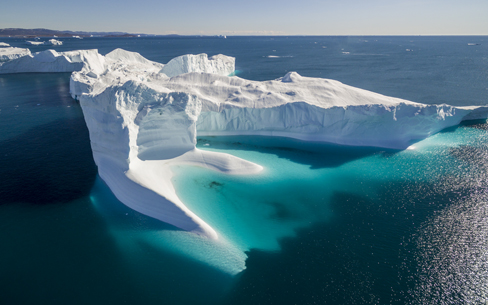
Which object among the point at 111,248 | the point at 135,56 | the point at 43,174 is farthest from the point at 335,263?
the point at 135,56

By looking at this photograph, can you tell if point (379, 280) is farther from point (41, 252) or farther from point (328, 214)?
point (41, 252)

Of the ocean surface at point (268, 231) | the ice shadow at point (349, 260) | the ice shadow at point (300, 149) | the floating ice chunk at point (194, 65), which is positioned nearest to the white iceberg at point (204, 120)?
the ice shadow at point (300, 149)

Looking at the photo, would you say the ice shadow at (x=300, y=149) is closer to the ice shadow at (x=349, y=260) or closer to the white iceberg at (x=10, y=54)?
the ice shadow at (x=349, y=260)

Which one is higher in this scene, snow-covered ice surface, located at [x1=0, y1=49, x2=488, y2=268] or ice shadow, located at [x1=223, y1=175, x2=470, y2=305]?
snow-covered ice surface, located at [x1=0, y1=49, x2=488, y2=268]

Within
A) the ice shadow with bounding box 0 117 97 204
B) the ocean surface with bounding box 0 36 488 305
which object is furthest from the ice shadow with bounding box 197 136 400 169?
the ice shadow with bounding box 0 117 97 204

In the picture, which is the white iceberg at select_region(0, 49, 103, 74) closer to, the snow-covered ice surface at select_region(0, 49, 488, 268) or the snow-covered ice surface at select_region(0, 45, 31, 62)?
the snow-covered ice surface at select_region(0, 45, 31, 62)

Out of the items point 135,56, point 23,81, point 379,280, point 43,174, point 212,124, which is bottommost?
point 379,280
